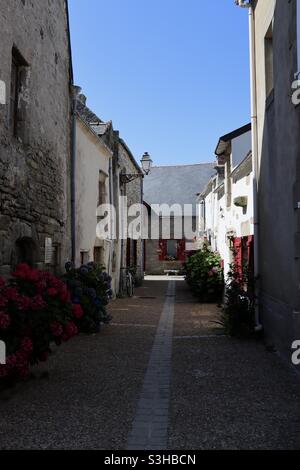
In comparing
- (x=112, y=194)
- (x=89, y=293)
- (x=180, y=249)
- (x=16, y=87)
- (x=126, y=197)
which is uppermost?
(x=16, y=87)

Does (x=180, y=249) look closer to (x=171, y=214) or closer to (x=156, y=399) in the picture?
(x=171, y=214)

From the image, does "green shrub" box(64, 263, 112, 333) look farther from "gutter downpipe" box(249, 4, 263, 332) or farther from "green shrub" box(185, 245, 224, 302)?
"green shrub" box(185, 245, 224, 302)

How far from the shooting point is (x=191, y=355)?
19.4 ft

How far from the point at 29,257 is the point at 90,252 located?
4077mm

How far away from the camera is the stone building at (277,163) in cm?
495

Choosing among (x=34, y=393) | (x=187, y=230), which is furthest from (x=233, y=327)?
(x=187, y=230)

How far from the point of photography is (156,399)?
4094 mm

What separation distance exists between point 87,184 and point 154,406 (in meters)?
7.28

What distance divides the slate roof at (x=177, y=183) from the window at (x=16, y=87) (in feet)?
84.6

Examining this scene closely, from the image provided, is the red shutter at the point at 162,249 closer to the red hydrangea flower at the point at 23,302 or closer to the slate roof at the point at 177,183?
the slate roof at the point at 177,183

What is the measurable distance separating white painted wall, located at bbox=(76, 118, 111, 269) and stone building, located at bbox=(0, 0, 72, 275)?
0.88m

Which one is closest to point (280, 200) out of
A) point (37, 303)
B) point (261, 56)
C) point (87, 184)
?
point (261, 56)

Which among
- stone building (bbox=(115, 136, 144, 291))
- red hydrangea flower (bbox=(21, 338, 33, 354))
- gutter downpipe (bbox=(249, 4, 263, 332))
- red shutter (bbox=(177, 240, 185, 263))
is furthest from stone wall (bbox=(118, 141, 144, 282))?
red hydrangea flower (bbox=(21, 338, 33, 354))

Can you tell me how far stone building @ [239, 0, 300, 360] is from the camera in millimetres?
4945
